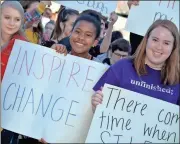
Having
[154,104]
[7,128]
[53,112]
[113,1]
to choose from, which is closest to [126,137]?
[154,104]

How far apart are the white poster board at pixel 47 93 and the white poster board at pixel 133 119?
0.12 metres

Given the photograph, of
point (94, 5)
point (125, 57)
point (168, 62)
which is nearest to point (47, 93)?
point (125, 57)

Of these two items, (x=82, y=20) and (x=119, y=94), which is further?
(x=82, y=20)

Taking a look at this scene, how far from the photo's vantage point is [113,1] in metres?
3.38

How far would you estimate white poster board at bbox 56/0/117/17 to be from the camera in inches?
Result: 132

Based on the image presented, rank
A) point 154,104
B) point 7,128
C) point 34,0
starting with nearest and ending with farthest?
point 154,104 < point 7,128 < point 34,0

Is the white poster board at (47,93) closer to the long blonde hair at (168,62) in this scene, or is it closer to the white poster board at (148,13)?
the long blonde hair at (168,62)

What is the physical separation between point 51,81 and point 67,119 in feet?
0.72

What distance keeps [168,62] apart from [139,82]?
0.62 feet

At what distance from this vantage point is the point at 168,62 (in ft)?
7.63

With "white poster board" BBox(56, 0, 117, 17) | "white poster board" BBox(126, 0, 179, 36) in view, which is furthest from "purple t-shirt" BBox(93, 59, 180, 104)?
"white poster board" BBox(56, 0, 117, 17)

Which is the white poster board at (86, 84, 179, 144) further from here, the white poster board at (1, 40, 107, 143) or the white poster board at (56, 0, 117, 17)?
the white poster board at (56, 0, 117, 17)

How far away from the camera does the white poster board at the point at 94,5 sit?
11.0 feet

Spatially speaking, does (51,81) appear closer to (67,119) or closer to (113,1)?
(67,119)
